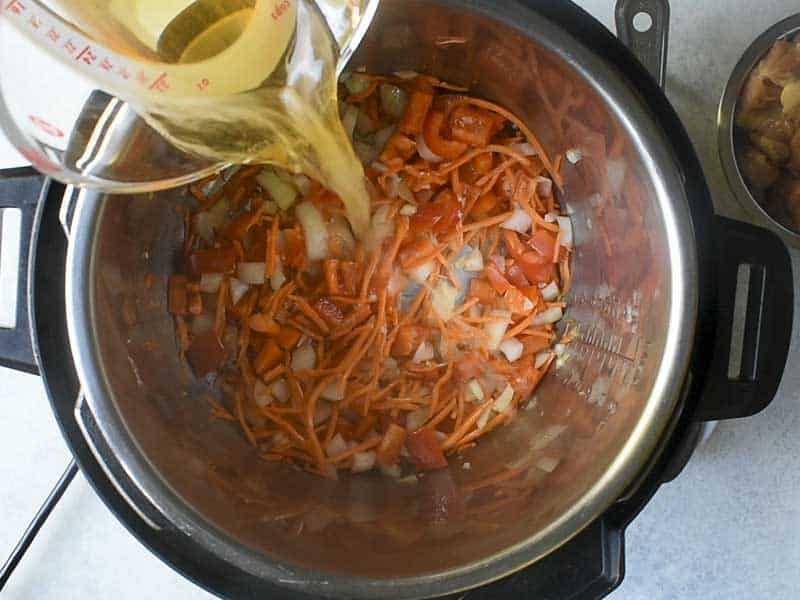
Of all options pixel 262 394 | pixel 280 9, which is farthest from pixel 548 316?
pixel 280 9

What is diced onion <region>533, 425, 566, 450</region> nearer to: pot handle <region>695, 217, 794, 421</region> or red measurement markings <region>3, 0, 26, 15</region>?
pot handle <region>695, 217, 794, 421</region>

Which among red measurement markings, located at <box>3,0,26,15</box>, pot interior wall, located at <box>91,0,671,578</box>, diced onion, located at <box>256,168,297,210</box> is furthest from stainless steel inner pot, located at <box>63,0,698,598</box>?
red measurement markings, located at <box>3,0,26,15</box>

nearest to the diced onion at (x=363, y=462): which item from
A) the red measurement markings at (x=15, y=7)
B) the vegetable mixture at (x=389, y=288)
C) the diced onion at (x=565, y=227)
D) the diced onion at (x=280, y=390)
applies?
the vegetable mixture at (x=389, y=288)

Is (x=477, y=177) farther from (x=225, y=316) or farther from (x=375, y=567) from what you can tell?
(x=375, y=567)

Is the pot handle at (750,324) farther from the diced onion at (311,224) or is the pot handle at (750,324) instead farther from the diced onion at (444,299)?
the diced onion at (311,224)

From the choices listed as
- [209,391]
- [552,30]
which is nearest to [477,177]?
[552,30]

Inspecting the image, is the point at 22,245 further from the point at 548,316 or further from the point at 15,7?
the point at 548,316

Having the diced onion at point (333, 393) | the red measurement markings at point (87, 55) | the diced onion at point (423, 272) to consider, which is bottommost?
the diced onion at point (333, 393)
